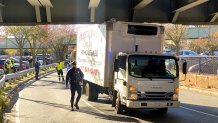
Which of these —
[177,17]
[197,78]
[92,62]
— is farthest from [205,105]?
[197,78]

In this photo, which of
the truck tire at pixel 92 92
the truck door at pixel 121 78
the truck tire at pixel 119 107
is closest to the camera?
the truck door at pixel 121 78

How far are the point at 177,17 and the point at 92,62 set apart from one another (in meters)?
4.29

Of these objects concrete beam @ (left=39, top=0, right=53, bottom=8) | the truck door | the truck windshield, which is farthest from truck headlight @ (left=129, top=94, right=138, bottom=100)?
concrete beam @ (left=39, top=0, right=53, bottom=8)

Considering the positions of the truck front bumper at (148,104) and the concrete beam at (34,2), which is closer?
the truck front bumper at (148,104)

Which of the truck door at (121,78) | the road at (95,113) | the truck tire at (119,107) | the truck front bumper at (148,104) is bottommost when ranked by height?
the road at (95,113)

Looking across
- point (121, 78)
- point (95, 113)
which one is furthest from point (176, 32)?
point (121, 78)

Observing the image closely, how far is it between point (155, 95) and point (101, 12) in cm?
491

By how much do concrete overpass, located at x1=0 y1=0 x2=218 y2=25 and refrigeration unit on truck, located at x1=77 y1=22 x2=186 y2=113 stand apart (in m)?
0.81

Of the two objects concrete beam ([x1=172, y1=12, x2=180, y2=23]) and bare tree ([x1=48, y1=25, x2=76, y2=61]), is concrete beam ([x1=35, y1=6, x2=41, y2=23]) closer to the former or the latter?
concrete beam ([x1=172, y1=12, x2=180, y2=23])

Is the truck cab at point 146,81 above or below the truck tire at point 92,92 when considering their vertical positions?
above

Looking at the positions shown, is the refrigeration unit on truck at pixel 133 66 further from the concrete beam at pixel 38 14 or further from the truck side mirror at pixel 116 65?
the concrete beam at pixel 38 14

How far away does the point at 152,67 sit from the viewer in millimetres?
14453

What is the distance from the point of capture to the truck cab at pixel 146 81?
13.8 meters

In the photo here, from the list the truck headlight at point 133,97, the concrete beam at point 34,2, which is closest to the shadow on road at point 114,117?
the truck headlight at point 133,97
